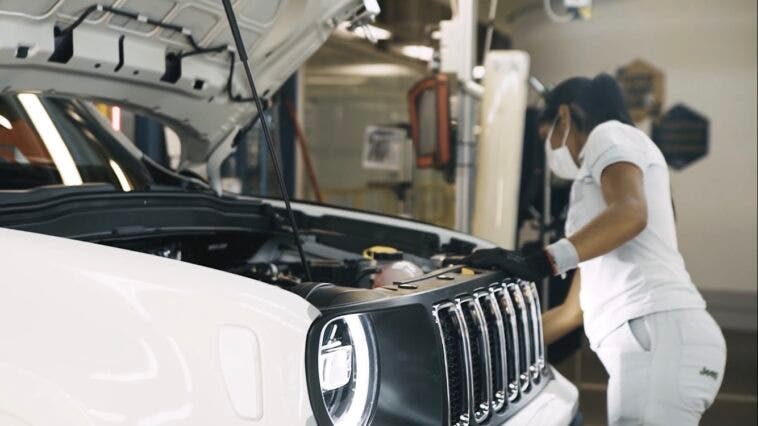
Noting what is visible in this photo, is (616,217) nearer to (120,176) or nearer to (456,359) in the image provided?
(456,359)

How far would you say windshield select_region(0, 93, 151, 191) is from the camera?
9.11 ft

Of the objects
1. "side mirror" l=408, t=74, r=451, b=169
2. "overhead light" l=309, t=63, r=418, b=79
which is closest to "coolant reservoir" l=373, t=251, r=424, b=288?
"side mirror" l=408, t=74, r=451, b=169

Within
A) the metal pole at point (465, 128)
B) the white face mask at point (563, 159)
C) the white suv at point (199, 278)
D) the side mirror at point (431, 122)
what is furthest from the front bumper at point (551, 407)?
the metal pole at point (465, 128)

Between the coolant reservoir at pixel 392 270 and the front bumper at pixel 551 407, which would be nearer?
the front bumper at pixel 551 407

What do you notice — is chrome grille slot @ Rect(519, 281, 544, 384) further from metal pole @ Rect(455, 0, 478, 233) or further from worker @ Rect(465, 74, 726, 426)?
metal pole @ Rect(455, 0, 478, 233)

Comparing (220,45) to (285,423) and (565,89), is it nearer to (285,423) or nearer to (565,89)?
(565,89)

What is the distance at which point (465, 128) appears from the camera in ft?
21.6

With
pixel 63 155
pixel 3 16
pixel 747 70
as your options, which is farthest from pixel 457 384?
pixel 747 70

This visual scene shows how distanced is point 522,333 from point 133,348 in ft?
4.57

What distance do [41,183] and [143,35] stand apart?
49 cm

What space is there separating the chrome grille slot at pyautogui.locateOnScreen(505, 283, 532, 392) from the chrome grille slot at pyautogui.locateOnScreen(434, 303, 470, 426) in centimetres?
53

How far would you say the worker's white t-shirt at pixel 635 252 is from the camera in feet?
10.2

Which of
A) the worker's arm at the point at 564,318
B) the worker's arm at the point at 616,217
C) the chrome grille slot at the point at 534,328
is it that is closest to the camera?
the chrome grille slot at the point at 534,328

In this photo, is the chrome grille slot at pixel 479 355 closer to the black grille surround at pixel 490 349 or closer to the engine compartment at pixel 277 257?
the black grille surround at pixel 490 349
